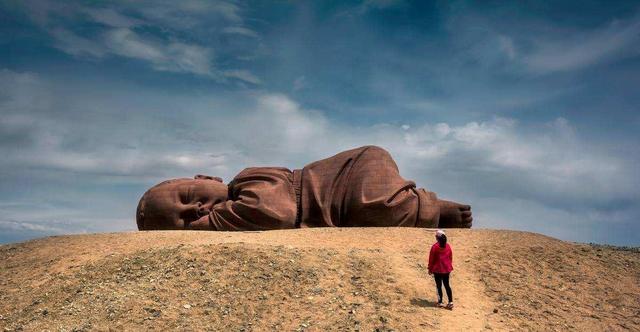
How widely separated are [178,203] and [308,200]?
4047mm

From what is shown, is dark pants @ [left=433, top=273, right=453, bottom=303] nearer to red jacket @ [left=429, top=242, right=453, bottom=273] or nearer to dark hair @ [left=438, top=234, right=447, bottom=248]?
red jacket @ [left=429, top=242, right=453, bottom=273]

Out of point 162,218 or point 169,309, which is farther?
point 162,218

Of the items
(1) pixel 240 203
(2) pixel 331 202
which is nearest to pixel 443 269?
(2) pixel 331 202

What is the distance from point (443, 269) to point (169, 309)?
491 cm

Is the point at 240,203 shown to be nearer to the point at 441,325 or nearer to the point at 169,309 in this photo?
the point at 169,309

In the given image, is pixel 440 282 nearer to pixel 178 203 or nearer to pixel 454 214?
pixel 454 214

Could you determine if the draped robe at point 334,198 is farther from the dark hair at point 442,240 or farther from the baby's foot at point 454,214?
the dark hair at point 442,240

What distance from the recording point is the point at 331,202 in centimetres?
1659

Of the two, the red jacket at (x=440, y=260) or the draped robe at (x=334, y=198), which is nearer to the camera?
the red jacket at (x=440, y=260)

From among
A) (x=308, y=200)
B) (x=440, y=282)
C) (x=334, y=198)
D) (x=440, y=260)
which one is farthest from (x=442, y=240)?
(x=308, y=200)

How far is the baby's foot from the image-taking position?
56.9 ft

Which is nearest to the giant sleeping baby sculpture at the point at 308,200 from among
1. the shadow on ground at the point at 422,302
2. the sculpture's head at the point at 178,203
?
the sculpture's head at the point at 178,203

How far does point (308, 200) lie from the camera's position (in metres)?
16.9

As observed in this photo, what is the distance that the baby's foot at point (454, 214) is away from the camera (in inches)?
683
